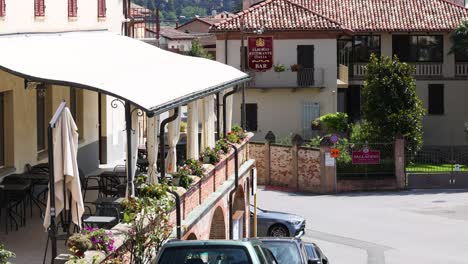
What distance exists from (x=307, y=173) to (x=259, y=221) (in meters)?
13.7

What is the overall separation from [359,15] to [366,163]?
13.7 m

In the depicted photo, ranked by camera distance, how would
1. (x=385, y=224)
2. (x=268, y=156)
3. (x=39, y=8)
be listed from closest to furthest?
(x=39, y=8) → (x=385, y=224) → (x=268, y=156)

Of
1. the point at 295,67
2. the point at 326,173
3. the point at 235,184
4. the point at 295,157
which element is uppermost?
the point at 295,67

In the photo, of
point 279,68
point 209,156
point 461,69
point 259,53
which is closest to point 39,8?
point 209,156

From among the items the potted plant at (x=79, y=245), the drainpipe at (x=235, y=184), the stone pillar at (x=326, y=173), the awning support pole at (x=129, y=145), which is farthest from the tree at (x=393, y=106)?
the potted plant at (x=79, y=245)

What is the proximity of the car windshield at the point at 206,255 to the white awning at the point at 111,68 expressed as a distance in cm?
345

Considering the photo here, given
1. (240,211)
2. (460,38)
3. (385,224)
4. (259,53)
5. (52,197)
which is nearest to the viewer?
(52,197)

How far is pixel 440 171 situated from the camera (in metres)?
46.6

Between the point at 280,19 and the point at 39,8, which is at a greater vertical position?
the point at 280,19

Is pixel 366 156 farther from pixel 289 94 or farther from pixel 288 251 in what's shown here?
pixel 288 251

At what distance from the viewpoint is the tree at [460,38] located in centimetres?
5391

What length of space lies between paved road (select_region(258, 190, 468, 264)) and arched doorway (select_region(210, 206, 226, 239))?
328 inches

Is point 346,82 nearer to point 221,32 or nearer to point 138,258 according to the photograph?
point 221,32

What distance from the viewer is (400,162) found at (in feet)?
151
